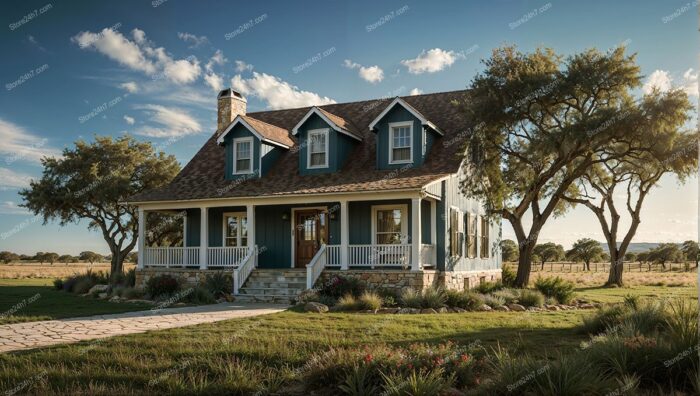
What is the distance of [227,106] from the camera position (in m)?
26.7

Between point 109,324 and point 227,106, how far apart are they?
603 inches

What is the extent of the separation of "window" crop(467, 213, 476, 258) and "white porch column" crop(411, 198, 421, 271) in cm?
494

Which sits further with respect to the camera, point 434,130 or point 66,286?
point 66,286

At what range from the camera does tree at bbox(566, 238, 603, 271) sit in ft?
202

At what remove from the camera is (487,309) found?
53.5 ft

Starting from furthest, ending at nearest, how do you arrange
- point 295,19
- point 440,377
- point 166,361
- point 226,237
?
1. point 226,237
2. point 295,19
3. point 166,361
4. point 440,377

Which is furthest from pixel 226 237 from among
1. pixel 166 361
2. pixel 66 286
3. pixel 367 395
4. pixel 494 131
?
pixel 367 395

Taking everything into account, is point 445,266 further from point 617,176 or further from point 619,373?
point 617,176

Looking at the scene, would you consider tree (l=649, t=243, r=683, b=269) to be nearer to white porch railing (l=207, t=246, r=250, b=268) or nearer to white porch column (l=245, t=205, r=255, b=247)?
white porch railing (l=207, t=246, r=250, b=268)

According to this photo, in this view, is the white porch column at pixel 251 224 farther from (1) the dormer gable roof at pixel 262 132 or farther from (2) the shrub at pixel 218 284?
(1) the dormer gable roof at pixel 262 132

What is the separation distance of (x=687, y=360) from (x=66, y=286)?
78.7 ft

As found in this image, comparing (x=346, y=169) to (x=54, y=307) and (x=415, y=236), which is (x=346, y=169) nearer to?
(x=415, y=236)

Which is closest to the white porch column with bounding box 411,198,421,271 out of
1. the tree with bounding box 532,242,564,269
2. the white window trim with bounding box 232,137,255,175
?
the white window trim with bounding box 232,137,255,175

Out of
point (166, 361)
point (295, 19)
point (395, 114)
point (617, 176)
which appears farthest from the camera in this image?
point (617, 176)
